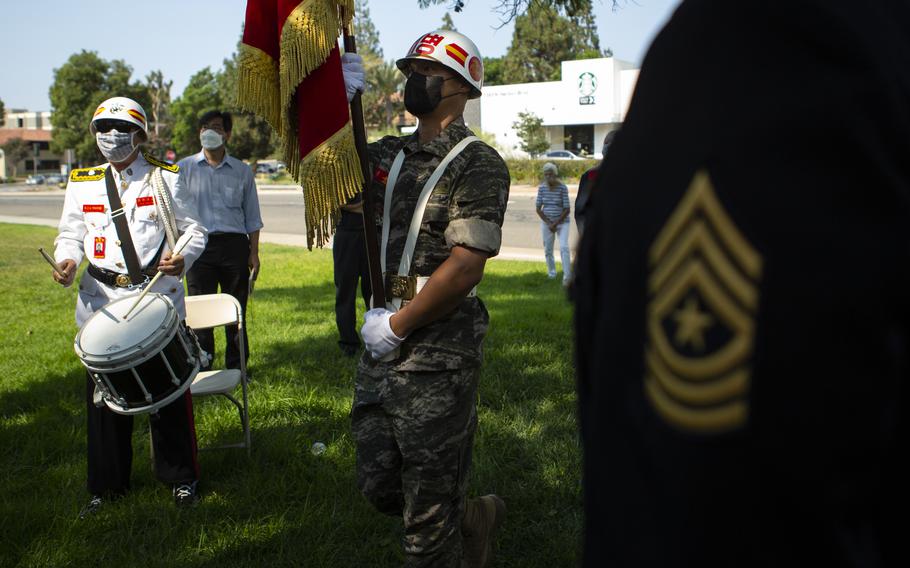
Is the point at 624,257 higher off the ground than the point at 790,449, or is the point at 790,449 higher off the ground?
the point at 624,257

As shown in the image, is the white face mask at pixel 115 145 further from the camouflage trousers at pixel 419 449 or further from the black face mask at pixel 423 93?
the camouflage trousers at pixel 419 449

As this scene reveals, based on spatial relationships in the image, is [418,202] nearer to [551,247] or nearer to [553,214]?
[551,247]

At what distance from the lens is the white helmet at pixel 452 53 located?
336 centimetres

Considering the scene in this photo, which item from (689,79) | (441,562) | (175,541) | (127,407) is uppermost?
(689,79)

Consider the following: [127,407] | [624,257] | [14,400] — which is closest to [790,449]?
[624,257]

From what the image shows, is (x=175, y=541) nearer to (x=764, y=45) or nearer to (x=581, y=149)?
(x=764, y=45)

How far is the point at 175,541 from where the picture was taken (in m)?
4.18

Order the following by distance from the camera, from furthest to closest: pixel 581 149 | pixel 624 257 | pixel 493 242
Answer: pixel 581 149, pixel 493 242, pixel 624 257

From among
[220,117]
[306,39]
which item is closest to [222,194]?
[220,117]

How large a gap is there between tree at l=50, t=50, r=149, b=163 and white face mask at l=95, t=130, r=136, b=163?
227 feet

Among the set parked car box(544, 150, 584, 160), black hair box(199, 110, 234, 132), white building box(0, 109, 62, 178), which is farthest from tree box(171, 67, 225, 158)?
black hair box(199, 110, 234, 132)

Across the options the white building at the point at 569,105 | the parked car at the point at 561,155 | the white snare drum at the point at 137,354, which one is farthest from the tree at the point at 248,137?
the white snare drum at the point at 137,354

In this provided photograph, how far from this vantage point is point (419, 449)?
126 inches

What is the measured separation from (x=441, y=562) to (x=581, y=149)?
55.9 meters
